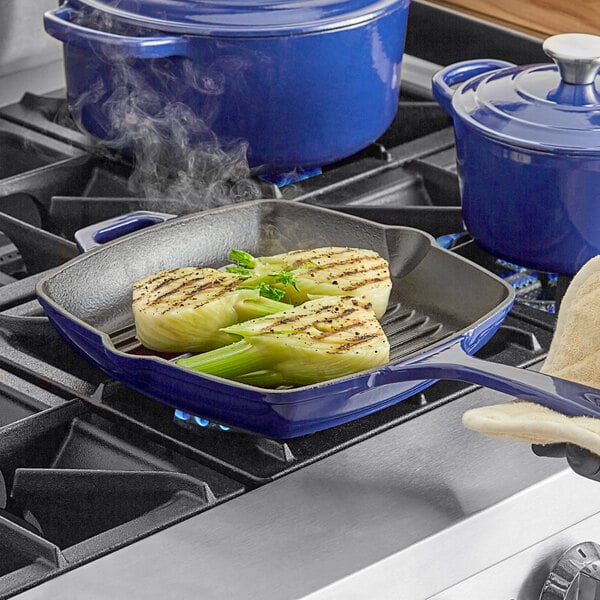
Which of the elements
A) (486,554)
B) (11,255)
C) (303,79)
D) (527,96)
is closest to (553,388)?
(486,554)

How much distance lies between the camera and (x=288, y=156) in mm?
1228

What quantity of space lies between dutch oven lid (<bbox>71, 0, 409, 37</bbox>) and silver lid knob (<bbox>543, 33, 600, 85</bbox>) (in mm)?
211

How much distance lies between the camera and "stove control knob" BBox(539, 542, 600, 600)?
831 millimetres

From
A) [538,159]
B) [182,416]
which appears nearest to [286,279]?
[182,416]

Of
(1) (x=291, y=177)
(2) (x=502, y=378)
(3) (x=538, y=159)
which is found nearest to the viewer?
(2) (x=502, y=378)

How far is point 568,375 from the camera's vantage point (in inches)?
34.0

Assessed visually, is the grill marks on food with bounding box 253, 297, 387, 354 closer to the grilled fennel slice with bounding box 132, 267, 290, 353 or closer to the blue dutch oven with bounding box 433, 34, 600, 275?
the grilled fennel slice with bounding box 132, 267, 290, 353

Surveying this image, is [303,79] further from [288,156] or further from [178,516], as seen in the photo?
[178,516]

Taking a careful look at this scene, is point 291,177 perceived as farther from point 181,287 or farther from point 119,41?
point 181,287

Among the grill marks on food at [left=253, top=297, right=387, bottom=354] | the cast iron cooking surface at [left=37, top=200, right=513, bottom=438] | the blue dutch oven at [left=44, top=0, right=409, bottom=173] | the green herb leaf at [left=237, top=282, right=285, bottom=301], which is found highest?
the blue dutch oven at [left=44, top=0, right=409, bottom=173]

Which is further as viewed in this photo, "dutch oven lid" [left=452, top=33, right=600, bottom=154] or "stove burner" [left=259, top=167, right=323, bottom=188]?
"stove burner" [left=259, top=167, right=323, bottom=188]

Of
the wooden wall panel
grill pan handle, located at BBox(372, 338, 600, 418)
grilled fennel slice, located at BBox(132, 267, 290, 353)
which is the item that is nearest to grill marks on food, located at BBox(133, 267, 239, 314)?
grilled fennel slice, located at BBox(132, 267, 290, 353)

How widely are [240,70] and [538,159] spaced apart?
306 millimetres

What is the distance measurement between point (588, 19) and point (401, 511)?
3.27 ft
